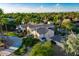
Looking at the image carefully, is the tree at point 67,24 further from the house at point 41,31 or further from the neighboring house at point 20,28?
the neighboring house at point 20,28

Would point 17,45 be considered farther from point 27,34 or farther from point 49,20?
point 49,20

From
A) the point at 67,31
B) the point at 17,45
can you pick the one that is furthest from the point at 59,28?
the point at 17,45

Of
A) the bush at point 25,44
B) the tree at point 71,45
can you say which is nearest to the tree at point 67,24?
the tree at point 71,45

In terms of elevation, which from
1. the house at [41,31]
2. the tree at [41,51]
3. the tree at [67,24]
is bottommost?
the tree at [41,51]

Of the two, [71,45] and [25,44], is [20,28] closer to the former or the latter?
[25,44]

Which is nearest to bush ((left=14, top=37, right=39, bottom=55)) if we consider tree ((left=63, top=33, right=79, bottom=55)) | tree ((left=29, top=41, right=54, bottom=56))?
tree ((left=29, top=41, right=54, bottom=56))

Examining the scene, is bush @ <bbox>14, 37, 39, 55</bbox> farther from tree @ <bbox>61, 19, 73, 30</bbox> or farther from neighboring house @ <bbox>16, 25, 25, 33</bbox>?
tree @ <bbox>61, 19, 73, 30</bbox>
